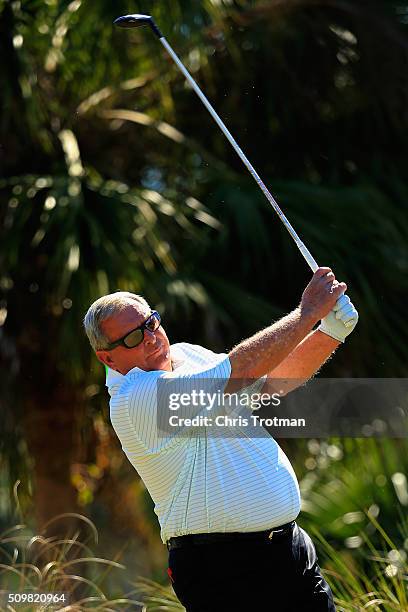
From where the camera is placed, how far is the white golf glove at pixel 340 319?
261 centimetres

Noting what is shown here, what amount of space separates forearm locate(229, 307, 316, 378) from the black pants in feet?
1.37

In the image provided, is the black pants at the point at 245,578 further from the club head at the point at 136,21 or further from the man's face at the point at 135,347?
the club head at the point at 136,21

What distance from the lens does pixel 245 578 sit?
101 inches

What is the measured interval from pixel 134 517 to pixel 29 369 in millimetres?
1532

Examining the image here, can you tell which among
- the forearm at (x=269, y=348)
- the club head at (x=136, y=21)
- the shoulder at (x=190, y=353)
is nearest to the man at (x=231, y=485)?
the forearm at (x=269, y=348)

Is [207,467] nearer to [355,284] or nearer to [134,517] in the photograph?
[355,284]

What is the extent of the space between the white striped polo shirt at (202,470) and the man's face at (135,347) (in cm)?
4

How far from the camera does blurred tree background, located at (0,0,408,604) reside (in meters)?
5.22

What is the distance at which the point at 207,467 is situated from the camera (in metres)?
2.60

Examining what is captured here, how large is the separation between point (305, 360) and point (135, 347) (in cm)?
45

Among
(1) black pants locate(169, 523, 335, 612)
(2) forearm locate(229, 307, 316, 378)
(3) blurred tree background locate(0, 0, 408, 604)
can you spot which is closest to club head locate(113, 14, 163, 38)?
(2) forearm locate(229, 307, 316, 378)

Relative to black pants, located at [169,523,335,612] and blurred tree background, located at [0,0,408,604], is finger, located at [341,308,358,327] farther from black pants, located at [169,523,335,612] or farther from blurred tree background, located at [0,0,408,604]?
blurred tree background, located at [0,0,408,604]

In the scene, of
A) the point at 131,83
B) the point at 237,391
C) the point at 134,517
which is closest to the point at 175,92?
the point at 131,83

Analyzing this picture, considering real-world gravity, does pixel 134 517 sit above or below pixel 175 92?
below
